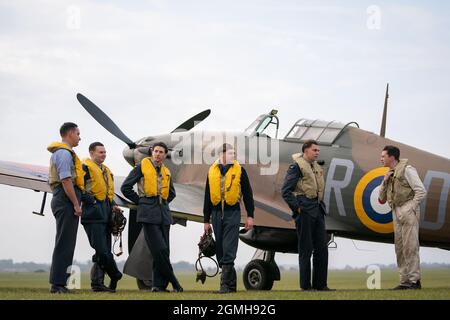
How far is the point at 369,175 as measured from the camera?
41.8 feet

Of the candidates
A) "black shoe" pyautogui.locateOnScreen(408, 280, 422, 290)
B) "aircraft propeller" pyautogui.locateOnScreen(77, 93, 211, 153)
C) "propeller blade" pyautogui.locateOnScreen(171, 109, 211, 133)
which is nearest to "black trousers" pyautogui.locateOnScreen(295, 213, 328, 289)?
"black shoe" pyautogui.locateOnScreen(408, 280, 422, 290)

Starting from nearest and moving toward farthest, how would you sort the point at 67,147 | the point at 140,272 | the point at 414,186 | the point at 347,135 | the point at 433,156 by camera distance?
the point at 67,147 → the point at 414,186 → the point at 140,272 → the point at 433,156 → the point at 347,135

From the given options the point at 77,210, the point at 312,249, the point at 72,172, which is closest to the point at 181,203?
the point at 312,249

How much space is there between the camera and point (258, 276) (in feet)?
45.2

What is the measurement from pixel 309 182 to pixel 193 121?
8730 millimetres

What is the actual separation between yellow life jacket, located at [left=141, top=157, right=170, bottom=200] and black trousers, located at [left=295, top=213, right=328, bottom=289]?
6.25 ft

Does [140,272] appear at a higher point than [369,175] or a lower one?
lower

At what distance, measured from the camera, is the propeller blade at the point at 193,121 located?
62.9 ft

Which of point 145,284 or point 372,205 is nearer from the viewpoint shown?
point 145,284

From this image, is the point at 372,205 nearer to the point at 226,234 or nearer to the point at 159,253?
the point at 226,234

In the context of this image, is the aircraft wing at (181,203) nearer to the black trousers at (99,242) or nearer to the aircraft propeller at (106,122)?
the black trousers at (99,242)

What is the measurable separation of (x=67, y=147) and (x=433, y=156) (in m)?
5.80

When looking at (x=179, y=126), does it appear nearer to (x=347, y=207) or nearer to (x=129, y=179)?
(x=347, y=207)

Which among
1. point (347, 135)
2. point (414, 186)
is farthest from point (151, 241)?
point (347, 135)
